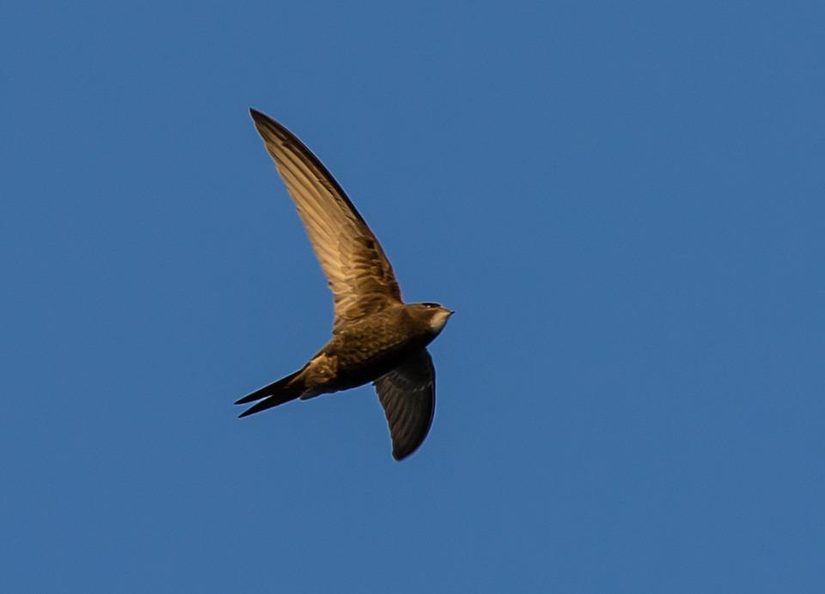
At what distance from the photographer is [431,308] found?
11.7 meters

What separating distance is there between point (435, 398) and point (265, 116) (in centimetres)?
258

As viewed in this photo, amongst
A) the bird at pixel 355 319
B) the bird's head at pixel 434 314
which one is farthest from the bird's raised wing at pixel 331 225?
the bird's head at pixel 434 314

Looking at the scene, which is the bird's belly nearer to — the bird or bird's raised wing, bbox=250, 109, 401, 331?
the bird

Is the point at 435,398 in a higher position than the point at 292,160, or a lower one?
lower

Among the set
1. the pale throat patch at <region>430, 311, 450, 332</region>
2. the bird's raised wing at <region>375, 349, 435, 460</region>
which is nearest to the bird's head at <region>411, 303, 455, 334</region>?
Result: the pale throat patch at <region>430, 311, 450, 332</region>

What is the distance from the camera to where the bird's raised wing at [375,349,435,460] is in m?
12.7

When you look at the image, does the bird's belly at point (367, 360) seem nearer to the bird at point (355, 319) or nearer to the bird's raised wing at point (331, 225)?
the bird at point (355, 319)

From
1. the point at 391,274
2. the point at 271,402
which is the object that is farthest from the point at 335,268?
the point at 271,402

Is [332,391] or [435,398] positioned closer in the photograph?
[332,391]

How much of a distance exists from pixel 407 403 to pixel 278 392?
1.51 meters

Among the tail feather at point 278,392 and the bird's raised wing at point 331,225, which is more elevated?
the bird's raised wing at point 331,225

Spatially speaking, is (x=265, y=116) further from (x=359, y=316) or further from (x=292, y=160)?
(x=359, y=316)

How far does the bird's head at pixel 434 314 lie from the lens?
38.3ft

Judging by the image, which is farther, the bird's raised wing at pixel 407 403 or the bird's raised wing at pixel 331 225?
the bird's raised wing at pixel 407 403
